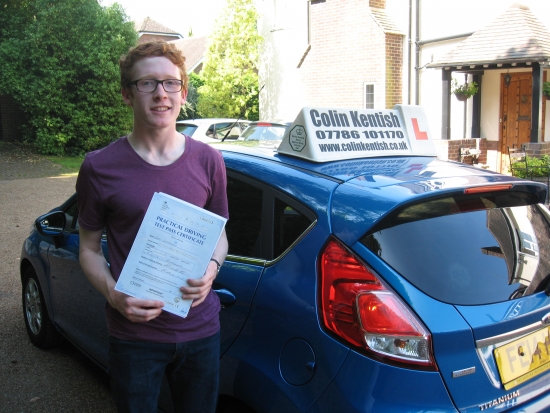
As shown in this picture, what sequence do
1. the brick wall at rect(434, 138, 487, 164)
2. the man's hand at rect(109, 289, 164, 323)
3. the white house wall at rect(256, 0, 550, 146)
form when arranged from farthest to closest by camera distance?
the white house wall at rect(256, 0, 550, 146)
the brick wall at rect(434, 138, 487, 164)
the man's hand at rect(109, 289, 164, 323)

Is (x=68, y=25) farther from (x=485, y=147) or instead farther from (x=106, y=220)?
(x=106, y=220)

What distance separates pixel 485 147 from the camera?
14.8m

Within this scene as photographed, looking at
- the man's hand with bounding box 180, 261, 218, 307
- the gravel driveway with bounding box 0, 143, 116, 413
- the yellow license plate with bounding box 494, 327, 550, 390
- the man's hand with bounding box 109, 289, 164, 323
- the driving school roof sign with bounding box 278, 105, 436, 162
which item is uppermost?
the driving school roof sign with bounding box 278, 105, 436, 162

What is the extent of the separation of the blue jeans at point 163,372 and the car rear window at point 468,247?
2.50 feet

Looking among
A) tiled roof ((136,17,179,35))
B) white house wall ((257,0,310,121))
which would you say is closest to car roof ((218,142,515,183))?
white house wall ((257,0,310,121))

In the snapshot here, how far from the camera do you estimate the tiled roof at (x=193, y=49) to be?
4734 cm

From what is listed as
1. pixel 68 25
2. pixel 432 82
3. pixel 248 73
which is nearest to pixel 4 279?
pixel 432 82

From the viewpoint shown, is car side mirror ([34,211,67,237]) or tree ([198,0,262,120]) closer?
car side mirror ([34,211,67,237])

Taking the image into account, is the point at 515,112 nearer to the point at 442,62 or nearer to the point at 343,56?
the point at 442,62

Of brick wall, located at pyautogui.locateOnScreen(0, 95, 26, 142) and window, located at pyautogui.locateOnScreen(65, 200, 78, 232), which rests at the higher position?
brick wall, located at pyautogui.locateOnScreen(0, 95, 26, 142)

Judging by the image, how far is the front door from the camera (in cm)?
1416

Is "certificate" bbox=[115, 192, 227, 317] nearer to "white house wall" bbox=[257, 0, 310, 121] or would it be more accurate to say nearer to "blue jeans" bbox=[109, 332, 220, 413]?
"blue jeans" bbox=[109, 332, 220, 413]

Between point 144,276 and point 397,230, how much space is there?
956 mm

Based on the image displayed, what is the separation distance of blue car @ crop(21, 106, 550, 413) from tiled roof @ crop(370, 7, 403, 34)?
592 inches
